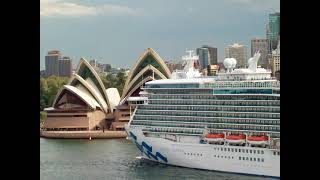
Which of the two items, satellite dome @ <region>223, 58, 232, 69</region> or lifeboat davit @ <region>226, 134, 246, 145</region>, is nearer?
lifeboat davit @ <region>226, 134, 246, 145</region>

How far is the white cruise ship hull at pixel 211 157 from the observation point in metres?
7.77

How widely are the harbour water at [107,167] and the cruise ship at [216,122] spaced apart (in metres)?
0.15

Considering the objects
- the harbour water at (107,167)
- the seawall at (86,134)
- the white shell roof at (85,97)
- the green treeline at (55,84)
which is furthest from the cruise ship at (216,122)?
the green treeline at (55,84)

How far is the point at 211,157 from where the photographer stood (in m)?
8.10

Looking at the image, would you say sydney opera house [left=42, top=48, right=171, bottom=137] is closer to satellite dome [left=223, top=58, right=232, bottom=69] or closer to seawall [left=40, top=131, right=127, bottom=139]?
seawall [left=40, top=131, right=127, bottom=139]

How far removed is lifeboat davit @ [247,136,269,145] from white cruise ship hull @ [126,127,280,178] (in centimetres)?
9

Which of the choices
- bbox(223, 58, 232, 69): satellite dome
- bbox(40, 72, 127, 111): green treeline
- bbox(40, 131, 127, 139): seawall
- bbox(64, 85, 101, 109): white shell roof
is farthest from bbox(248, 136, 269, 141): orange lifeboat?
bbox(40, 72, 127, 111): green treeline

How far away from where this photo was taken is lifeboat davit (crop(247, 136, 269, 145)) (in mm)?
7918

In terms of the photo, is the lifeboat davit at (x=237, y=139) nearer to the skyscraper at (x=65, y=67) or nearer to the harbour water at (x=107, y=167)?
the harbour water at (x=107, y=167)

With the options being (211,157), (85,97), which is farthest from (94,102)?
(211,157)
